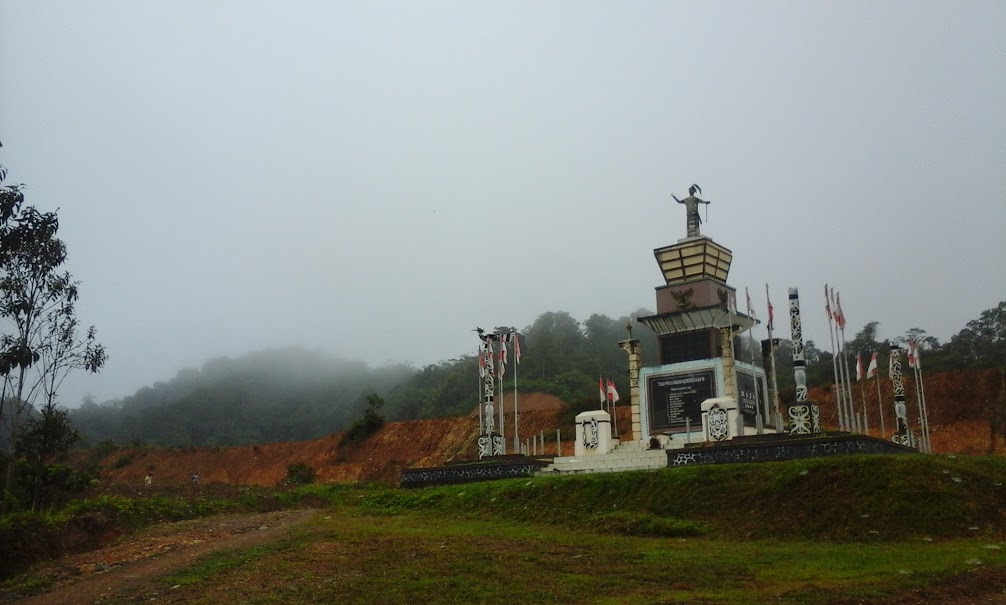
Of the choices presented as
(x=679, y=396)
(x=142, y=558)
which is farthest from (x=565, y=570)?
(x=679, y=396)

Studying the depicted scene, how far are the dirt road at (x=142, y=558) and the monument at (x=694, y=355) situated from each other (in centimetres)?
1358

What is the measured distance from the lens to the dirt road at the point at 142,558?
436 inches

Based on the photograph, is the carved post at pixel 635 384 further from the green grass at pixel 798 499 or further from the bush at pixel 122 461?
the bush at pixel 122 461

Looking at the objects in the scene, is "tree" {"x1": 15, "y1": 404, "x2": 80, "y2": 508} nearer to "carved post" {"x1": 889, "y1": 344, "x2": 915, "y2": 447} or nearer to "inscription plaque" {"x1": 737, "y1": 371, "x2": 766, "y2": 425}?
"inscription plaque" {"x1": 737, "y1": 371, "x2": 766, "y2": 425}

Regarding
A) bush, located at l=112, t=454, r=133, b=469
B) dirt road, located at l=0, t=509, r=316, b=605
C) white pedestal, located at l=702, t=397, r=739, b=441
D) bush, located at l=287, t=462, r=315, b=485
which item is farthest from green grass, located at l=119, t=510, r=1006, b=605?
bush, located at l=112, t=454, r=133, b=469

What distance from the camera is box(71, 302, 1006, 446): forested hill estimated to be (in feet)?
156

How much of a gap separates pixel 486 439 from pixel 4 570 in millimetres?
15978

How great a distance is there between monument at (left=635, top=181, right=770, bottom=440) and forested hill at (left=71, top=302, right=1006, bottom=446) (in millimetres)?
13043

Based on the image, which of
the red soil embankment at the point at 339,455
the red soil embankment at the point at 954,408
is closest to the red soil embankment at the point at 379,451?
the red soil embankment at the point at 339,455

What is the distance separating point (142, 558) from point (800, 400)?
15778 millimetres

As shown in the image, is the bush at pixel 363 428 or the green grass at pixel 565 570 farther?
the bush at pixel 363 428

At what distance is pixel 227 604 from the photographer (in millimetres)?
9500

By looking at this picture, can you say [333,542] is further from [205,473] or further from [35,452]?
[205,473]

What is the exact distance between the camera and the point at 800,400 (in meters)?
21.2
